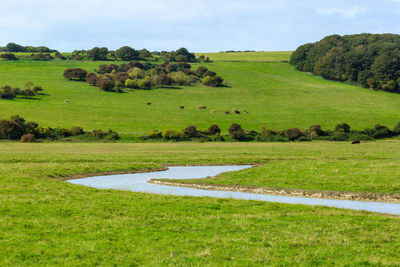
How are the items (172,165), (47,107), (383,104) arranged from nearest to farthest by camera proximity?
(172,165), (47,107), (383,104)

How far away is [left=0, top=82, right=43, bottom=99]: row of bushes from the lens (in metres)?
117

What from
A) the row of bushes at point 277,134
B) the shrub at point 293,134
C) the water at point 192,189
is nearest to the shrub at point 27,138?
the row of bushes at point 277,134

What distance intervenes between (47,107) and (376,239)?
4166 inches

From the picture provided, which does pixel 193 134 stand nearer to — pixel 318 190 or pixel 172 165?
pixel 172 165

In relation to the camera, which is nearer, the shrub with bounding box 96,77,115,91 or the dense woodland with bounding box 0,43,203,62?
the shrub with bounding box 96,77,115,91

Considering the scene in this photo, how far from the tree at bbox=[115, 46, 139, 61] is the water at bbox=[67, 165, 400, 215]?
141 m

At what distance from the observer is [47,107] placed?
111 meters

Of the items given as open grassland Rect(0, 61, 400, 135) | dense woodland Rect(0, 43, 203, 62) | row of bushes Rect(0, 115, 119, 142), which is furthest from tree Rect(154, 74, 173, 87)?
row of bushes Rect(0, 115, 119, 142)

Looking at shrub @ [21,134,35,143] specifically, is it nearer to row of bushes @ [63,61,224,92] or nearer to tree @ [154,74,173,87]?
row of bushes @ [63,61,224,92]

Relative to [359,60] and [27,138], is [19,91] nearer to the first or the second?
[27,138]

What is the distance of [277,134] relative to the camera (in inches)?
3565

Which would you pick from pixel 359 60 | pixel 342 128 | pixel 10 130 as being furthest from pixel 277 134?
pixel 359 60

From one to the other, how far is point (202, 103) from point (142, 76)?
35.9 metres

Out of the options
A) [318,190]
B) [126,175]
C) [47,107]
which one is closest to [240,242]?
[318,190]
